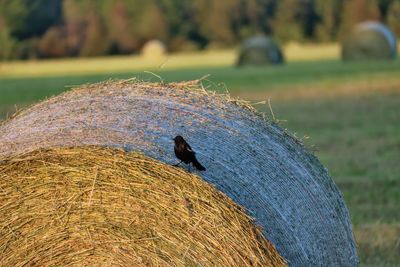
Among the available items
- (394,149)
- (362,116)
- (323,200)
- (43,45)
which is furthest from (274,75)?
(43,45)

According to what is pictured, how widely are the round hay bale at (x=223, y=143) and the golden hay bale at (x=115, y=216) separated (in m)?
0.08

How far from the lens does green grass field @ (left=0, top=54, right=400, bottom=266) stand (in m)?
8.75

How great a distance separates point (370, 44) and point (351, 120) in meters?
22.1

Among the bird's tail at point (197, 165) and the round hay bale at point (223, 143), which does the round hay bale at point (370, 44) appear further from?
the bird's tail at point (197, 165)

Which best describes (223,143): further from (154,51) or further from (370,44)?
(154,51)

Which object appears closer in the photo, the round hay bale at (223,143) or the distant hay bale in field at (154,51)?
the round hay bale at (223,143)

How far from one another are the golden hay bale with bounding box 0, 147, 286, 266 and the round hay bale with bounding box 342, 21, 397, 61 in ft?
112

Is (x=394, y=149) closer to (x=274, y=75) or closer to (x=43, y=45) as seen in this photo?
(x=274, y=75)

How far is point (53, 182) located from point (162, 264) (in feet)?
2.10

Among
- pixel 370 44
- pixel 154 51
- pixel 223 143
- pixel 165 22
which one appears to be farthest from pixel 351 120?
pixel 165 22

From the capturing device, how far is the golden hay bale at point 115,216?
4883mm

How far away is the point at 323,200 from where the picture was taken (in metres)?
5.89

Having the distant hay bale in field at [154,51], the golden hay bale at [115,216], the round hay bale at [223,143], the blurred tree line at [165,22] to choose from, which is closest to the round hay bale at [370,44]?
the distant hay bale in field at [154,51]

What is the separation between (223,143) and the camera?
542 cm
